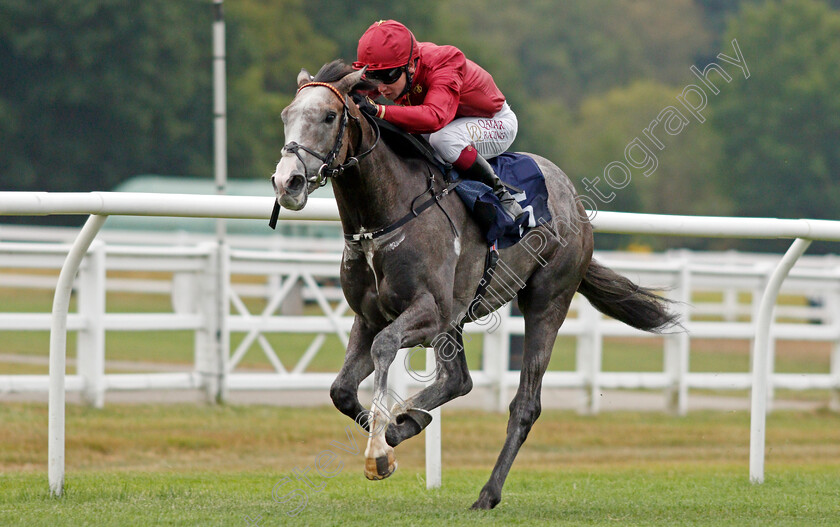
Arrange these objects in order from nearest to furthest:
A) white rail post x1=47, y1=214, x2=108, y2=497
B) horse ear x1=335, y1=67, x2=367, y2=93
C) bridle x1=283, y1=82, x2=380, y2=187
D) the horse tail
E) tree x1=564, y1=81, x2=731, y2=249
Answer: bridle x1=283, y1=82, x2=380, y2=187 < horse ear x1=335, y1=67, x2=367, y2=93 < white rail post x1=47, y1=214, x2=108, y2=497 < the horse tail < tree x1=564, y1=81, x2=731, y2=249

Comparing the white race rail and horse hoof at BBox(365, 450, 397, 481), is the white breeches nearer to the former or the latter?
the white race rail

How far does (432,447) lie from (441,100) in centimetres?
181

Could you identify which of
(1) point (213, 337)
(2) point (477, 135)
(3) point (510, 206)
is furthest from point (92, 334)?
(3) point (510, 206)

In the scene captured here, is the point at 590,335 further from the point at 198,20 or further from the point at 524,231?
the point at 198,20

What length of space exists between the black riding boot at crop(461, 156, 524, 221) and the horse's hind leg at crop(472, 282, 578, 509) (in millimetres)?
512

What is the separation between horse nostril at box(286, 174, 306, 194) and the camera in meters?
4.03

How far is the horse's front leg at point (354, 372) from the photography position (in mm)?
4715

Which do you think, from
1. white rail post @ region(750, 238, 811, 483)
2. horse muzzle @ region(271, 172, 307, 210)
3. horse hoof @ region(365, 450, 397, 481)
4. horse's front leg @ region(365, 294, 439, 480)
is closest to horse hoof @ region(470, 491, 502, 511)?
horse's front leg @ region(365, 294, 439, 480)

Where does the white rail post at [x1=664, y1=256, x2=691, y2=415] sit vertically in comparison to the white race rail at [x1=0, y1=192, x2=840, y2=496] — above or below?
below

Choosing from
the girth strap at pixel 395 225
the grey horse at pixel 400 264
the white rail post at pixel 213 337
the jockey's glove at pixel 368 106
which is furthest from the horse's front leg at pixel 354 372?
the white rail post at pixel 213 337

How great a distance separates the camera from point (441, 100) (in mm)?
4832

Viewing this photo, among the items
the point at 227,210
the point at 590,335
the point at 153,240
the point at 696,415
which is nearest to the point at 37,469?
the point at 227,210

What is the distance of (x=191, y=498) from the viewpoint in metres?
5.12

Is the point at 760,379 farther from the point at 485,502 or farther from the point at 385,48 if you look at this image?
the point at 385,48
